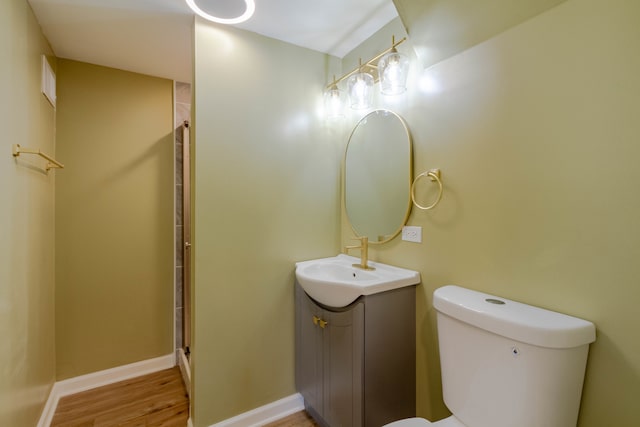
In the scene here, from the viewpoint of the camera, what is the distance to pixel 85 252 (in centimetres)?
208

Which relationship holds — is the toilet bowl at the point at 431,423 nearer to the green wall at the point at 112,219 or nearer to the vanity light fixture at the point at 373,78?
the vanity light fixture at the point at 373,78

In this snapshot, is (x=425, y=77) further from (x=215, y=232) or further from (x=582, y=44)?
(x=215, y=232)

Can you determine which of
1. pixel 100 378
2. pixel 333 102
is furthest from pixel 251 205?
pixel 100 378

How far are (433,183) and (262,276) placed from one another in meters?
1.12

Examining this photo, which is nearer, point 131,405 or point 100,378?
point 131,405

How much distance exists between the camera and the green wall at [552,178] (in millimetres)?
856

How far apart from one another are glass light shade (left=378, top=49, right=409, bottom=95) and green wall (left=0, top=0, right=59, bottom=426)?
1.66 metres

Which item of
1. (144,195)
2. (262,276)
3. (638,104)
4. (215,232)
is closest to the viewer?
(638,104)

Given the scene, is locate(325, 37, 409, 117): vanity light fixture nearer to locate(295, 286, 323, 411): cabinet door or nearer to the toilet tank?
the toilet tank

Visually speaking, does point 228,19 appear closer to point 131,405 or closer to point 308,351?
point 308,351

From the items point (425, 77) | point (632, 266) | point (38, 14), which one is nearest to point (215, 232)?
point (425, 77)

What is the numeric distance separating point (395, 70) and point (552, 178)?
2.86ft

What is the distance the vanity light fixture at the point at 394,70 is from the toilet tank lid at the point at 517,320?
104 centimetres

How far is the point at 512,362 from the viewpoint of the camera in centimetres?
90
